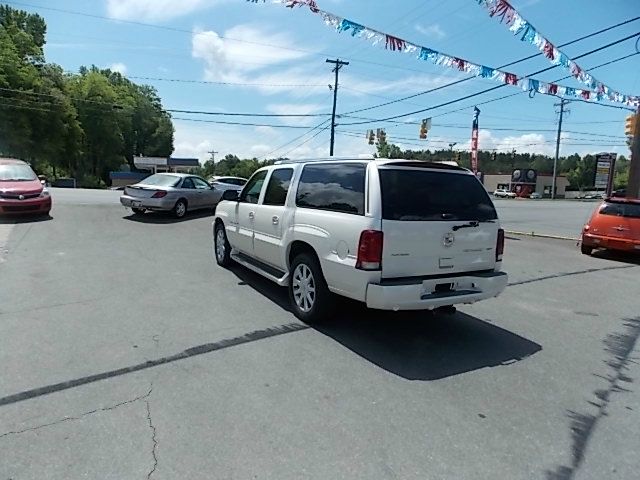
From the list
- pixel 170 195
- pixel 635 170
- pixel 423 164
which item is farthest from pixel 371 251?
pixel 635 170

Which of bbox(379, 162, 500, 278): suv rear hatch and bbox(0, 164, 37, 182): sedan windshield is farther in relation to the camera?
bbox(0, 164, 37, 182): sedan windshield

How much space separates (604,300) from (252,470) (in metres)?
6.42

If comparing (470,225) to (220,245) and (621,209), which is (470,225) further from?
(621,209)

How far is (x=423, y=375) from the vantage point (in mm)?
4016

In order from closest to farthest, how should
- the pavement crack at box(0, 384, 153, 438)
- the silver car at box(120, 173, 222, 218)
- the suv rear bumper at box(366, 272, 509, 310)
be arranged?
the pavement crack at box(0, 384, 153, 438), the suv rear bumper at box(366, 272, 509, 310), the silver car at box(120, 173, 222, 218)

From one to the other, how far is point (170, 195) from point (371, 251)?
35.9 feet

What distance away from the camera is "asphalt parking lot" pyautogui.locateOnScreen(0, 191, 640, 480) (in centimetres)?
282

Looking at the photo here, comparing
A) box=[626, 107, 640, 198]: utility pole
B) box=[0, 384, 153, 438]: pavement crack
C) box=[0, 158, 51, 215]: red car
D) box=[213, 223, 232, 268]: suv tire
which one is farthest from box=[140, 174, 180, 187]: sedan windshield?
box=[626, 107, 640, 198]: utility pole

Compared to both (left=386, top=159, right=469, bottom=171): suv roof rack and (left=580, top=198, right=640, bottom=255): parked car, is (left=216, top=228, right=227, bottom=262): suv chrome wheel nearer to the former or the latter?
(left=386, top=159, right=469, bottom=171): suv roof rack

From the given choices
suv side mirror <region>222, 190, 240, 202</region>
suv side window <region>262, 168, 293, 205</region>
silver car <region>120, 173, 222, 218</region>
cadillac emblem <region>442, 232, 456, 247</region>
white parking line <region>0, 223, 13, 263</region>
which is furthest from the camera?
silver car <region>120, 173, 222, 218</region>

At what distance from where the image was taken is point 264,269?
635cm

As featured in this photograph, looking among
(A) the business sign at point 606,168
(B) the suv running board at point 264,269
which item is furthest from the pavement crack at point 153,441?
(A) the business sign at point 606,168

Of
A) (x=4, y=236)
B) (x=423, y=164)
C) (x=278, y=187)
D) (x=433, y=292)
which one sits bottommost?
(x=4, y=236)

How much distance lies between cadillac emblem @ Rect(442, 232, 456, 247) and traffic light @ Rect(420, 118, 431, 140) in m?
26.0
